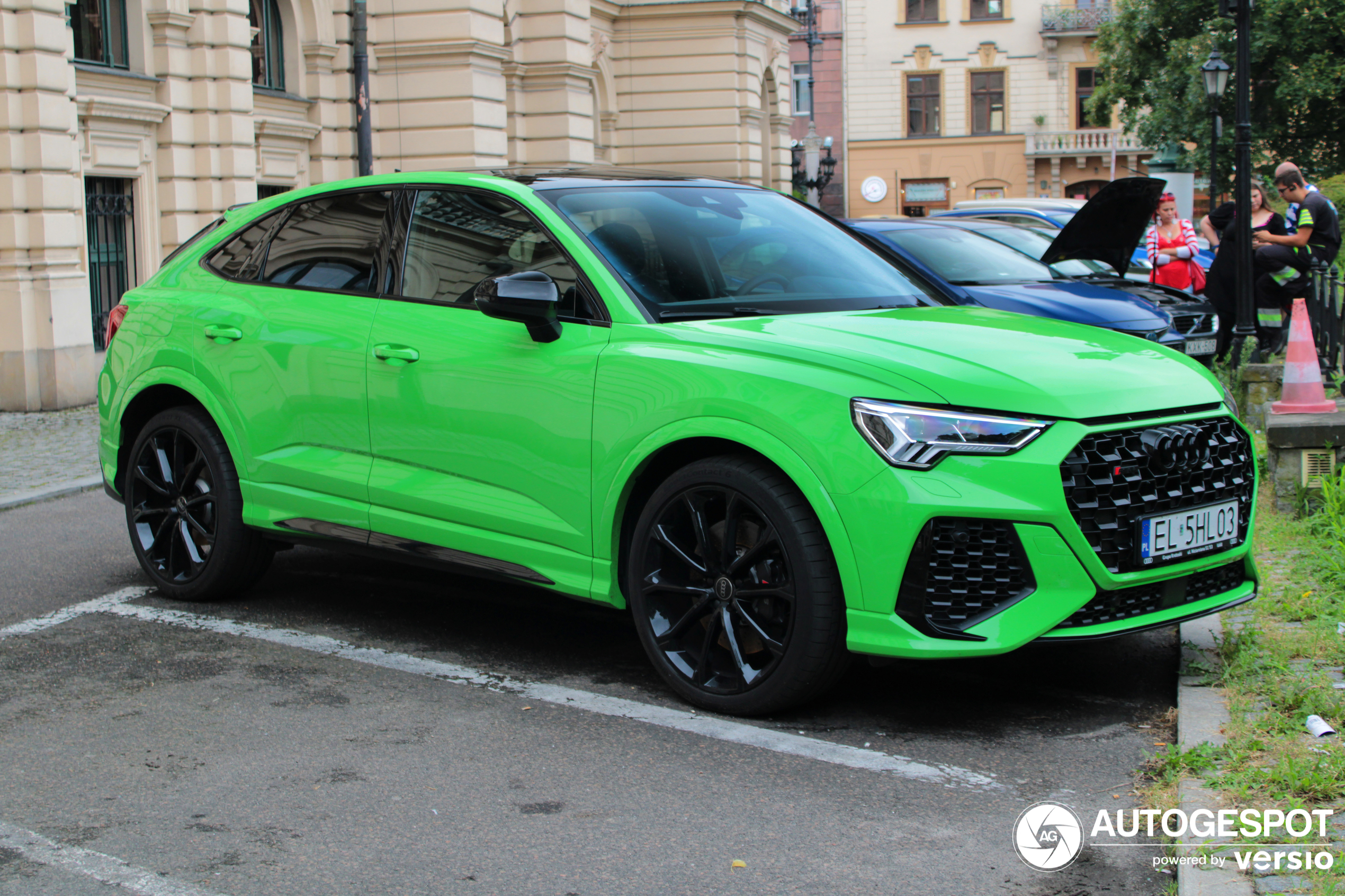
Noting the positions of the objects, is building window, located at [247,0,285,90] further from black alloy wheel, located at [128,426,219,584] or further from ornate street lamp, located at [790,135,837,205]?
ornate street lamp, located at [790,135,837,205]

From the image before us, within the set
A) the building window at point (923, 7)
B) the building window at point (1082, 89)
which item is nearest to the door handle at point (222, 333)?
the building window at point (923, 7)

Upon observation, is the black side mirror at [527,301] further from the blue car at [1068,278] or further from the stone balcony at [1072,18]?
the stone balcony at [1072,18]

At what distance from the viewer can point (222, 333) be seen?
18.8 feet

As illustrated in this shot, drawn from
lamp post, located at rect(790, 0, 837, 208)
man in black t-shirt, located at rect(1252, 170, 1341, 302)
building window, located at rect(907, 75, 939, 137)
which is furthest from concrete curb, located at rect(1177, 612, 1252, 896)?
building window, located at rect(907, 75, 939, 137)

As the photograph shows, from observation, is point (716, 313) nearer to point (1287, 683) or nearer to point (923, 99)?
point (1287, 683)

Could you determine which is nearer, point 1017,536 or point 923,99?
point 1017,536

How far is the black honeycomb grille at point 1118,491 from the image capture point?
3.92 metres

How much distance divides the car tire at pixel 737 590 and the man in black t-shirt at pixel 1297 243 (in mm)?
9000

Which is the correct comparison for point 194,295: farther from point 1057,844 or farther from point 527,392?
point 1057,844

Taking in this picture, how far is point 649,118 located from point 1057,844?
34142 mm

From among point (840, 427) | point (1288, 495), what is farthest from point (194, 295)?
point (1288, 495)

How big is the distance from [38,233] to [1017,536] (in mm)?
13864

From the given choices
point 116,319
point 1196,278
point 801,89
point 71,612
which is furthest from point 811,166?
point 71,612

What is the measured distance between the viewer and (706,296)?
4816mm
